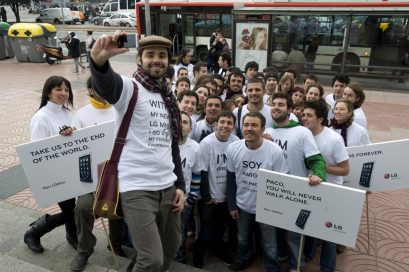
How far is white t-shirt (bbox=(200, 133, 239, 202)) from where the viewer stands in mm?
3465

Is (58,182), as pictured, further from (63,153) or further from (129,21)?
(129,21)

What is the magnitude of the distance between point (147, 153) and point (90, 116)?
5.13ft

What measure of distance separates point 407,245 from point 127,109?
3.44m

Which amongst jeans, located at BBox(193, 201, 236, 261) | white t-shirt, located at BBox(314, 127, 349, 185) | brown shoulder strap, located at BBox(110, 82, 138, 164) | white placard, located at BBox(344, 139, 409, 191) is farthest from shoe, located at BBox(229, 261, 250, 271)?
brown shoulder strap, located at BBox(110, 82, 138, 164)

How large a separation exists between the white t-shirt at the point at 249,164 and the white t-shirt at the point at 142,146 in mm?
1117

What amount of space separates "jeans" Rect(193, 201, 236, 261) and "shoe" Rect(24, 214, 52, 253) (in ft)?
4.74

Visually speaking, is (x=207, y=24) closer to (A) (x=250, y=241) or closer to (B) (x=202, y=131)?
(B) (x=202, y=131)

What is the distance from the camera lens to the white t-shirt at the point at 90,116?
350 centimetres

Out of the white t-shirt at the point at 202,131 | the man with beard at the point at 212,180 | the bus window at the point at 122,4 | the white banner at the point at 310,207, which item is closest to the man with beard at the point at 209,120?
the white t-shirt at the point at 202,131

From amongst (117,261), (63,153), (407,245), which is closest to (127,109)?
(63,153)

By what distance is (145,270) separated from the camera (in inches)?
84.0

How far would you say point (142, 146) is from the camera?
7.19 ft

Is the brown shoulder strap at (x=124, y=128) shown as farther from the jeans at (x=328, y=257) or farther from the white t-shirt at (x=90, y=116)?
the jeans at (x=328, y=257)

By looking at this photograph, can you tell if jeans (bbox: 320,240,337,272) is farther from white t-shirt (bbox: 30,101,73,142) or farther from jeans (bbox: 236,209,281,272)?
white t-shirt (bbox: 30,101,73,142)
